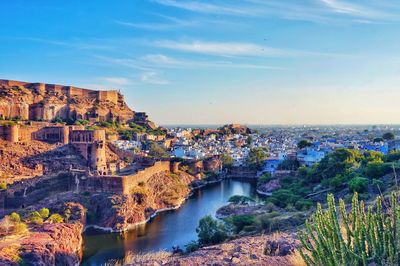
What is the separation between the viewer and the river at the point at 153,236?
18.0m

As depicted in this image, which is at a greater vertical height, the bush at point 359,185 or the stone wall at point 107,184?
the bush at point 359,185

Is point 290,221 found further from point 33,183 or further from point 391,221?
point 33,183

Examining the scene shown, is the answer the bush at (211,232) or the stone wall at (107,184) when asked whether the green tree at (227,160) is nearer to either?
the stone wall at (107,184)

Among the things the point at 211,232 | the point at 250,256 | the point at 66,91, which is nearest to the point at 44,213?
the point at 211,232

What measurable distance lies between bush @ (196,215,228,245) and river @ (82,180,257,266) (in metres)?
2.30

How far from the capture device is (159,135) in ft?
186

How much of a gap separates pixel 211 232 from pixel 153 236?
544cm

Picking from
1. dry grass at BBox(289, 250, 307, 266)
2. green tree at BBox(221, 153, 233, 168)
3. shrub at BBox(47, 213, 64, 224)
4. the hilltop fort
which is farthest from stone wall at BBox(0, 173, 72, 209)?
green tree at BBox(221, 153, 233, 168)

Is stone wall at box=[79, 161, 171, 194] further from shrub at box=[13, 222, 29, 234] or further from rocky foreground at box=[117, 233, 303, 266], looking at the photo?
rocky foreground at box=[117, 233, 303, 266]

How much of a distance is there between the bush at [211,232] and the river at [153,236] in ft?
7.56

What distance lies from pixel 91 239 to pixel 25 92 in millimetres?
31524

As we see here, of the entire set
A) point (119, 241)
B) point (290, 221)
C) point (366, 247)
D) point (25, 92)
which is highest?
point (25, 92)

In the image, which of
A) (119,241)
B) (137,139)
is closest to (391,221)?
(119,241)

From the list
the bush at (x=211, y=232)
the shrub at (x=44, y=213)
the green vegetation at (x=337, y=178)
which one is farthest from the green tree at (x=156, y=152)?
the bush at (x=211, y=232)
